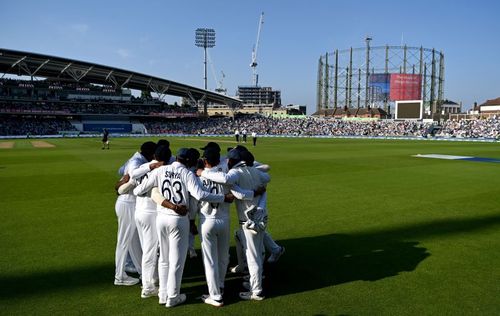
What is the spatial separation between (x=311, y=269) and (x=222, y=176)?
250 cm

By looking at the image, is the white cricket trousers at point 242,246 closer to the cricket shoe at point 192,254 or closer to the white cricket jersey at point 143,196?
the cricket shoe at point 192,254

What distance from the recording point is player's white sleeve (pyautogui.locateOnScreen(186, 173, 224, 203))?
4.65 meters

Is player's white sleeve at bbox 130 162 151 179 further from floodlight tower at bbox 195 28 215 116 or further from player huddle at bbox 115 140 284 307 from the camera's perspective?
floodlight tower at bbox 195 28 215 116

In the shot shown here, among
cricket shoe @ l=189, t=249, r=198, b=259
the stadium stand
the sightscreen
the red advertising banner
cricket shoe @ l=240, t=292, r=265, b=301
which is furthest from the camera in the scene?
the red advertising banner

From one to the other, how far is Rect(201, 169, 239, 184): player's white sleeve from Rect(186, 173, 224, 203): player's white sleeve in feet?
0.50

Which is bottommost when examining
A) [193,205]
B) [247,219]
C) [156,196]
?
[247,219]

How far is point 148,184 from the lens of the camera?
16.2ft

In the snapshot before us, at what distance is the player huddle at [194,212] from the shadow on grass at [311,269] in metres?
0.48

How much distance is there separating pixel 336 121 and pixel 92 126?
54970mm

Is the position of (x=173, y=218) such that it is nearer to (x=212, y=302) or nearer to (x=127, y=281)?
(x=212, y=302)

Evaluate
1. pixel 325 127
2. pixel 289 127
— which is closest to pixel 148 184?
pixel 325 127

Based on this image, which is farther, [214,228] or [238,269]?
[238,269]

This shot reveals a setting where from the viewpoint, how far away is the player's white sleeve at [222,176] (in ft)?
15.6

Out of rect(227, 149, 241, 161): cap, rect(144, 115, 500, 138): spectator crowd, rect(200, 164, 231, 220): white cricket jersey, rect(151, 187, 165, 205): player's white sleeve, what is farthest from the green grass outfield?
rect(144, 115, 500, 138): spectator crowd
